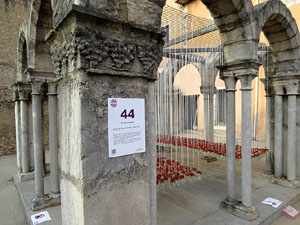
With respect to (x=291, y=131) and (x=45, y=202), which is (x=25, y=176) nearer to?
(x=45, y=202)

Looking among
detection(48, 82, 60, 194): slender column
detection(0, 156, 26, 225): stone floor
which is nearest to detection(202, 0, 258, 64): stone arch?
detection(48, 82, 60, 194): slender column

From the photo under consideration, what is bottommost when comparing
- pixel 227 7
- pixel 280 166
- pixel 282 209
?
pixel 282 209

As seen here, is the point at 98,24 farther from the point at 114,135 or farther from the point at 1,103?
the point at 1,103

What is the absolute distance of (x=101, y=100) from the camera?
160cm

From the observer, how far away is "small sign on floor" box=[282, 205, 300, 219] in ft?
11.6

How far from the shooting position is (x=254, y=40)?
122 inches

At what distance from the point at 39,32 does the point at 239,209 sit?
15.0ft

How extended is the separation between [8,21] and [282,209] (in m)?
15.3

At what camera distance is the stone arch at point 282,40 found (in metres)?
3.87

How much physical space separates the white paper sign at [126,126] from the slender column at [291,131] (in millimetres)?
4119

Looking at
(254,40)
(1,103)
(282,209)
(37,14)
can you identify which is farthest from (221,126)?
(1,103)

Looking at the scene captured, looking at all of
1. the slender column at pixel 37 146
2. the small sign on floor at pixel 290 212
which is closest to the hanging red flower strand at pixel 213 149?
the small sign on floor at pixel 290 212

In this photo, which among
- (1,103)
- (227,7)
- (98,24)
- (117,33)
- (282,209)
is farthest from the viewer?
(1,103)

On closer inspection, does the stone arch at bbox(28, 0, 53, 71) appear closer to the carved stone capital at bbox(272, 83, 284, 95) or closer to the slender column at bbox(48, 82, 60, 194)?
the slender column at bbox(48, 82, 60, 194)
